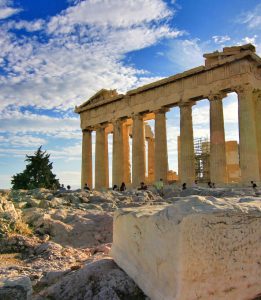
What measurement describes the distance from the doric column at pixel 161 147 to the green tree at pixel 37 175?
1097 cm

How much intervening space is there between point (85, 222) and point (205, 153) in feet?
97.4

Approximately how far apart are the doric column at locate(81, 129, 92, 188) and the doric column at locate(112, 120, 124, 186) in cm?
439

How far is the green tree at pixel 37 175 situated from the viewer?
36016 mm

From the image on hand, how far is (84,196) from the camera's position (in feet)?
59.2

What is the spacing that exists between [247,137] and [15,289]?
2343 centimetres

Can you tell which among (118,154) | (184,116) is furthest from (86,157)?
(184,116)

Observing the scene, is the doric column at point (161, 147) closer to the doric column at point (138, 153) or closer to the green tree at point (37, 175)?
the doric column at point (138, 153)

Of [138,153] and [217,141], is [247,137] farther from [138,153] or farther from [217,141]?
[138,153]

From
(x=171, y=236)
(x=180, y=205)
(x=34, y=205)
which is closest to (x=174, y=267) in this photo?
(x=171, y=236)

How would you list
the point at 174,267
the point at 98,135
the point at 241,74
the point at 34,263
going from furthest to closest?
the point at 98,135, the point at 241,74, the point at 34,263, the point at 174,267

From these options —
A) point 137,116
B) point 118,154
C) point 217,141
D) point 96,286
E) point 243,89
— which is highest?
point 243,89

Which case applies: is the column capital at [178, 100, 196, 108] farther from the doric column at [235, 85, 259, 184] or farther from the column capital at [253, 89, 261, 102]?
the column capital at [253, 89, 261, 102]

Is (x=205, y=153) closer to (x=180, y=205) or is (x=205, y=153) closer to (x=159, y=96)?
(x=159, y=96)

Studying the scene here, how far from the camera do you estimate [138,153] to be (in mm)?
32312
